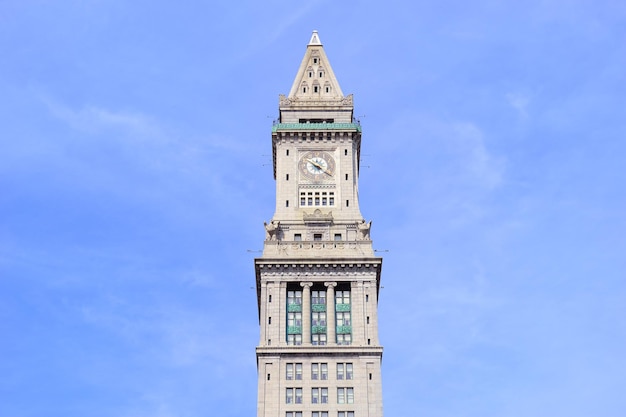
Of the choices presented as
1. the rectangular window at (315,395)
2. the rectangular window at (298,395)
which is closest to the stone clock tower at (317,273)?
the rectangular window at (298,395)

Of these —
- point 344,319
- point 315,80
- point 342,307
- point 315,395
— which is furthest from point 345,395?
point 315,80

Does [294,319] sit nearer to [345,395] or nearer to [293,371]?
[293,371]

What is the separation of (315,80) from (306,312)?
135 ft

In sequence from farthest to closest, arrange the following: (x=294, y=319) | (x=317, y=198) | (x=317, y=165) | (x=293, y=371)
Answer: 1. (x=317, y=165)
2. (x=317, y=198)
3. (x=294, y=319)
4. (x=293, y=371)

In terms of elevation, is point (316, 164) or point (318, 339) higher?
point (316, 164)

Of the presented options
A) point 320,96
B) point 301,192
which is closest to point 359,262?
point 301,192

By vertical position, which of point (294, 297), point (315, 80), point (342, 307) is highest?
point (315, 80)

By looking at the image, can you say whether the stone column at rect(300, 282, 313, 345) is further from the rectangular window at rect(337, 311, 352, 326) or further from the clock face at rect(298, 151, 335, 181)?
the clock face at rect(298, 151, 335, 181)

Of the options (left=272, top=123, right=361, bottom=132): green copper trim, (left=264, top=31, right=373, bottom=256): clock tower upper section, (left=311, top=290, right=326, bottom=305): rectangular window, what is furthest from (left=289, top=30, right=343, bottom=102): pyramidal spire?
(left=311, top=290, right=326, bottom=305): rectangular window

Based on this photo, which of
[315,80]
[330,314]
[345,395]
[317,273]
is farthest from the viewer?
[315,80]

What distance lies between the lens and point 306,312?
16100 centimetres

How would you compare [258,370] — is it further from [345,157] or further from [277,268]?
[345,157]

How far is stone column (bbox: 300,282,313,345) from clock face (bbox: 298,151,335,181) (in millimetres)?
19162

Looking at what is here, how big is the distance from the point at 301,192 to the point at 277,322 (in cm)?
2244
